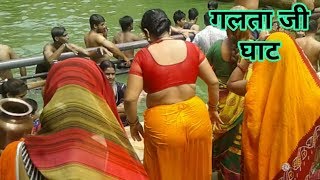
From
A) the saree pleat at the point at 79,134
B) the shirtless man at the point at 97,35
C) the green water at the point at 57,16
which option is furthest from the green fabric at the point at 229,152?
the green water at the point at 57,16

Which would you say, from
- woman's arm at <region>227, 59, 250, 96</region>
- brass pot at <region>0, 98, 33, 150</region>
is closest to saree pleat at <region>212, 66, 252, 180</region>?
woman's arm at <region>227, 59, 250, 96</region>

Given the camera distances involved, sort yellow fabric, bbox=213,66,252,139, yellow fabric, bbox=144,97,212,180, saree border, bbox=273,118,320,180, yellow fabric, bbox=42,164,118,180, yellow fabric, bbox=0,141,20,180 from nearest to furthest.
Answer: yellow fabric, bbox=42,164,118,180, yellow fabric, bbox=0,141,20,180, saree border, bbox=273,118,320,180, yellow fabric, bbox=144,97,212,180, yellow fabric, bbox=213,66,252,139

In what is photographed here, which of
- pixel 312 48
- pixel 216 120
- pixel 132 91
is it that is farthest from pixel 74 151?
pixel 312 48

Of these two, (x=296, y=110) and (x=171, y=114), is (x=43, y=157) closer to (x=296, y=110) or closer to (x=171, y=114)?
(x=171, y=114)

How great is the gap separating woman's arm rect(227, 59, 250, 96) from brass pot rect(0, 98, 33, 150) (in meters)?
1.52

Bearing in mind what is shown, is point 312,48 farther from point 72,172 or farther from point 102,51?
point 72,172

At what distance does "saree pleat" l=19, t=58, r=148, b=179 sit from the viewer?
229 cm

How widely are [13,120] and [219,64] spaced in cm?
187

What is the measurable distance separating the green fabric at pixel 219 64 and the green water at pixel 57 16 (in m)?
6.33

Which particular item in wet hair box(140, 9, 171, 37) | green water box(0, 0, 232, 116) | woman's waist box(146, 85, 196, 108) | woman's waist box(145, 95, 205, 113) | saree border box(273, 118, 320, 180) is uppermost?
wet hair box(140, 9, 171, 37)

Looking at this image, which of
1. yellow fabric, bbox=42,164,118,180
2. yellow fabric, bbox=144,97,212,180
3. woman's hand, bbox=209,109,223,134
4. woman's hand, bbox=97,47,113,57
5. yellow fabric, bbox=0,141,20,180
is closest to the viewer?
yellow fabric, bbox=42,164,118,180

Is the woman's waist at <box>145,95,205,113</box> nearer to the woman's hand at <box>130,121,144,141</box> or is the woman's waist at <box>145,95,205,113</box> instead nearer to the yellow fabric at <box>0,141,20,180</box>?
the woman's hand at <box>130,121,144,141</box>

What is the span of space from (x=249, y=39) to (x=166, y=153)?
1.07 m

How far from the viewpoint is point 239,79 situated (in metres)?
4.11
